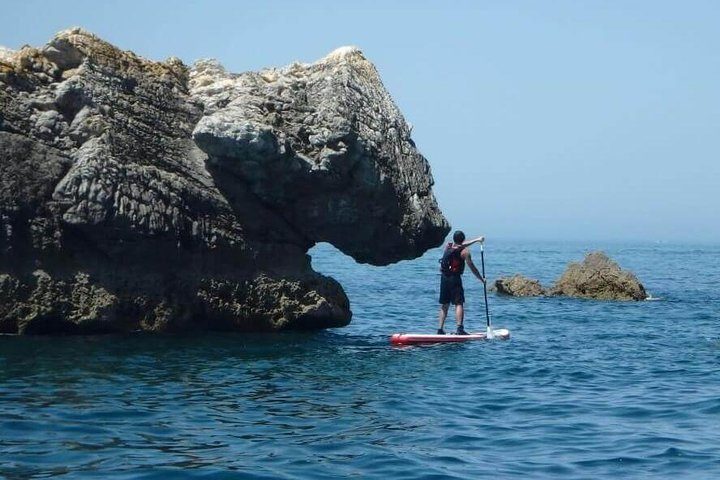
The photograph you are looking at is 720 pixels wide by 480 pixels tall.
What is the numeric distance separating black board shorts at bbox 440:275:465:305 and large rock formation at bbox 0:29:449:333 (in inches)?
42.4

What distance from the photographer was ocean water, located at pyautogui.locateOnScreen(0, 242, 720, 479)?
10742 millimetres

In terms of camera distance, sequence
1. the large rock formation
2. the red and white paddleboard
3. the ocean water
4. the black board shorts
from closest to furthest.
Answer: the ocean water → the large rock formation → the red and white paddleboard → the black board shorts

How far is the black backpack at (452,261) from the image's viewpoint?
22.0 meters

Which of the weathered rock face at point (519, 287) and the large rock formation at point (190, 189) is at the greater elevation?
the large rock formation at point (190, 189)

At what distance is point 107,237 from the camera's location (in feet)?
61.5

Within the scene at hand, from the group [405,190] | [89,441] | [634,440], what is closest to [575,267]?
[405,190]

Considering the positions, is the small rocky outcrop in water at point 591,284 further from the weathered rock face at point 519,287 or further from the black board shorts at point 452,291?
the black board shorts at point 452,291

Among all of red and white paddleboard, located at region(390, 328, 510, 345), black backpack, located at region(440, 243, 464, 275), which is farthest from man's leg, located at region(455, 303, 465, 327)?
black backpack, located at region(440, 243, 464, 275)

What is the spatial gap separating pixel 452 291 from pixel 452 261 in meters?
0.70

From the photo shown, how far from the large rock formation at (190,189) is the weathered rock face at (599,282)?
38.2ft

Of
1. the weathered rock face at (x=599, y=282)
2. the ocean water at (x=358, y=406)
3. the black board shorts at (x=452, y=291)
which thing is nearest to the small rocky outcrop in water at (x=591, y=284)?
the weathered rock face at (x=599, y=282)

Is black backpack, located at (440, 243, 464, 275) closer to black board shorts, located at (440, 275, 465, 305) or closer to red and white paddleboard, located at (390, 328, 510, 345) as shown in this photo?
black board shorts, located at (440, 275, 465, 305)

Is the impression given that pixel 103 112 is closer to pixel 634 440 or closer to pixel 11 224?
pixel 11 224

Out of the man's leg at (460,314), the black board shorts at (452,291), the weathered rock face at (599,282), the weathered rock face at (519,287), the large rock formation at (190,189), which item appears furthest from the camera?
the weathered rock face at (519,287)
